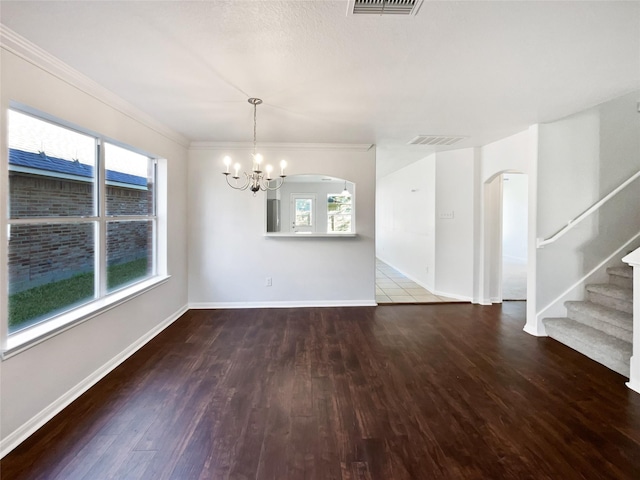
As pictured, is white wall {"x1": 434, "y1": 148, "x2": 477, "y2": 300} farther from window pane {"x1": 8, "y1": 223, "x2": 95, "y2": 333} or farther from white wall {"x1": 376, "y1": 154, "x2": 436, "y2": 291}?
window pane {"x1": 8, "y1": 223, "x2": 95, "y2": 333}

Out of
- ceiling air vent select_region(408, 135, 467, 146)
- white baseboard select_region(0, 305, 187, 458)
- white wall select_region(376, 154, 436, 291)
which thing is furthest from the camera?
white wall select_region(376, 154, 436, 291)

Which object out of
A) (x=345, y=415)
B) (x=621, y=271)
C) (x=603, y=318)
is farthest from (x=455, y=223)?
(x=345, y=415)

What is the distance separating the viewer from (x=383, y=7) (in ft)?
5.15

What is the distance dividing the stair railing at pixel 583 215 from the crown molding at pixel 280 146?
2.54 m

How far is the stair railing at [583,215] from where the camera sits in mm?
3264

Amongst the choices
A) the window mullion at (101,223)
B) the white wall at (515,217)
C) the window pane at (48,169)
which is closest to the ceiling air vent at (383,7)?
the window pane at (48,169)

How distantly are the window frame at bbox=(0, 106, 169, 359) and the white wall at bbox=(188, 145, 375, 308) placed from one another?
72 centimetres

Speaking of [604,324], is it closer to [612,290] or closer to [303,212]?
[612,290]

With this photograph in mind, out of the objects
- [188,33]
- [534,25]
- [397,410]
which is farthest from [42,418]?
[534,25]

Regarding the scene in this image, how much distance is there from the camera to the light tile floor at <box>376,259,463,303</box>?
4980mm

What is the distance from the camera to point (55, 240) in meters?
2.25

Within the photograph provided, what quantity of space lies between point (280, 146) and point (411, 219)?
11.7 feet

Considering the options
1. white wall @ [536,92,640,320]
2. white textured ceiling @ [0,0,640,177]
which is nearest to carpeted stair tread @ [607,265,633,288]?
white wall @ [536,92,640,320]

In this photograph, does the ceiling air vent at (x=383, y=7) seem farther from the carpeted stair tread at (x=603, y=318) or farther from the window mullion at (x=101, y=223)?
the carpeted stair tread at (x=603, y=318)
